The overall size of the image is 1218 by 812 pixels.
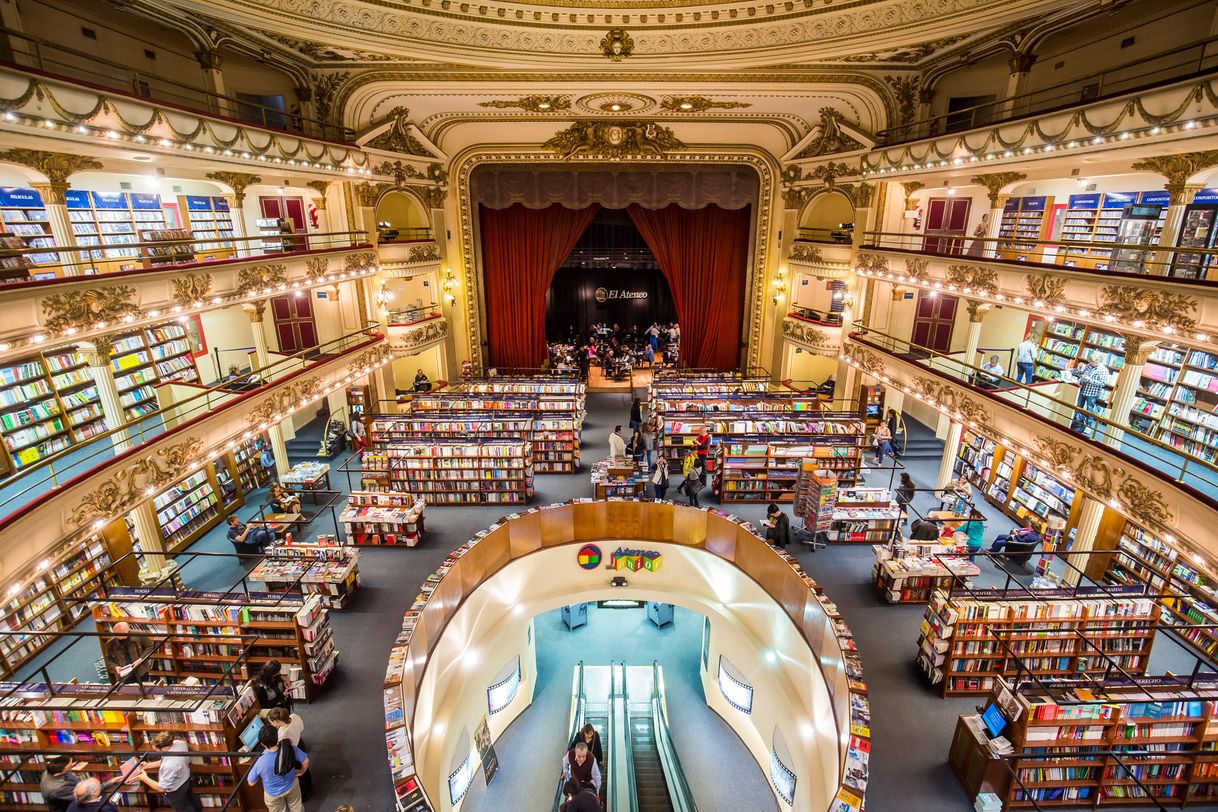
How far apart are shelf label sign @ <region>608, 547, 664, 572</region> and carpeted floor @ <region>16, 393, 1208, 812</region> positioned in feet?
5.31

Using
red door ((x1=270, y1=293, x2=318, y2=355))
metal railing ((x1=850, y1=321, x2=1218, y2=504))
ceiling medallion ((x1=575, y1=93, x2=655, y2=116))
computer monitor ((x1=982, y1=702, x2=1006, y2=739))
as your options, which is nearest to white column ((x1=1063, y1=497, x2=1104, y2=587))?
metal railing ((x1=850, y1=321, x2=1218, y2=504))

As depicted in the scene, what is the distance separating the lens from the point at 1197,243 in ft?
24.6

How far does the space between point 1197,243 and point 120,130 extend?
14.1m

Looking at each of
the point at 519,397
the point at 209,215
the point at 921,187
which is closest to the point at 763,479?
the point at 519,397

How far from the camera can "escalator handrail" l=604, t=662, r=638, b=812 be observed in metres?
9.79

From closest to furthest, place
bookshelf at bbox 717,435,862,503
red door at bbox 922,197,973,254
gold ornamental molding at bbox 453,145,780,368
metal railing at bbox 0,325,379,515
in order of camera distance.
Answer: metal railing at bbox 0,325,379,515 → bookshelf at bbox 717,435,862,503 → red door at bbox 922,197,973,254 → gold ornamental molding at bbox 453,145,780,368

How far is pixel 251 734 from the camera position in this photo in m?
6.02

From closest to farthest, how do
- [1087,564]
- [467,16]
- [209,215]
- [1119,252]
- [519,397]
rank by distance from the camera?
[1119,252]
[1087,564]
[467,16]
[209,215]
[519,397]

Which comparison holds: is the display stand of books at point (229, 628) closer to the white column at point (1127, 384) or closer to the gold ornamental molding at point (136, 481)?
the gold ornamental molding at point (136, 481)

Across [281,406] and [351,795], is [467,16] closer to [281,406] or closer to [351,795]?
[281,406]

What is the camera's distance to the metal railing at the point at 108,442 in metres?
6.32

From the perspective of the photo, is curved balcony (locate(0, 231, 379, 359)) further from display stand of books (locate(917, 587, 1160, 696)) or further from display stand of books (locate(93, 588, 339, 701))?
display stand of books (locate(917, 587, 1160, 696))

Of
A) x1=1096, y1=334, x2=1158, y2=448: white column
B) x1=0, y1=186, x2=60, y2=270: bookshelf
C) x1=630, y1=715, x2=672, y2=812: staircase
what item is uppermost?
x1=0, y1=186, x2=60, y2=270: bookshelf

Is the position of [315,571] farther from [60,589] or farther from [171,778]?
[60,589]
